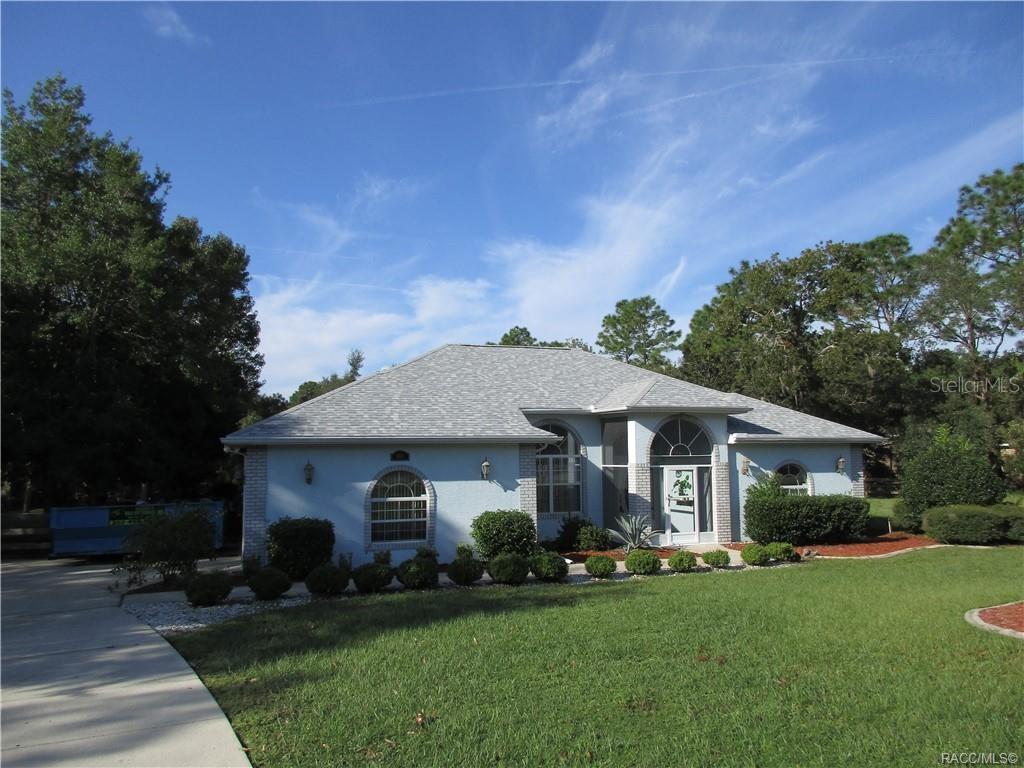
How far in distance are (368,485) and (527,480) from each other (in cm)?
373

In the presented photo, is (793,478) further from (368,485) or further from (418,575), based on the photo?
(418,575)

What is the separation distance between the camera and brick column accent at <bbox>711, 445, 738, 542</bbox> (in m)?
19.0

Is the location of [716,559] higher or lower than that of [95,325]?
lower

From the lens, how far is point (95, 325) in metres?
21.6

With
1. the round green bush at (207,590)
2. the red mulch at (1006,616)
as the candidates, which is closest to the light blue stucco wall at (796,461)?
the red mulch at (1006,616)

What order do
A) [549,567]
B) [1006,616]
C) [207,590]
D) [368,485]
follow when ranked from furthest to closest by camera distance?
[368,485]
[549,567]
[207,590]
[1006,616]

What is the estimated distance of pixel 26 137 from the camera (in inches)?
814

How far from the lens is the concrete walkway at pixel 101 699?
5426 mm

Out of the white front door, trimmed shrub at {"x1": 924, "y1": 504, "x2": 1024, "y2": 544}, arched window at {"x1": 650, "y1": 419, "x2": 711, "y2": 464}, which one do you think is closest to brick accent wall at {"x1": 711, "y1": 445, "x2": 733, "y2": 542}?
arched window at {"x1": 650, "y1": 419, "x2": 711, "y2": 464}

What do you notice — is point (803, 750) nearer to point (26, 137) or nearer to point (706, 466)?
point (706, 466)

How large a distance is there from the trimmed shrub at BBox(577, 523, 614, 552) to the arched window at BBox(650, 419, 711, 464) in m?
2.54

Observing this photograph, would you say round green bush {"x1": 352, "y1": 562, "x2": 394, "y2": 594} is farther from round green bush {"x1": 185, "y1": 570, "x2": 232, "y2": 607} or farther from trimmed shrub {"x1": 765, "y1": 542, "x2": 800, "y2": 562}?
trimmed shrub {"x1": 765, "y1": 542, "x2": 800, "y2": 562}

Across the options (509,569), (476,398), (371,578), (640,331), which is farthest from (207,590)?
(640,331)

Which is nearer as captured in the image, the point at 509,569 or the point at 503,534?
the point at 509,569
